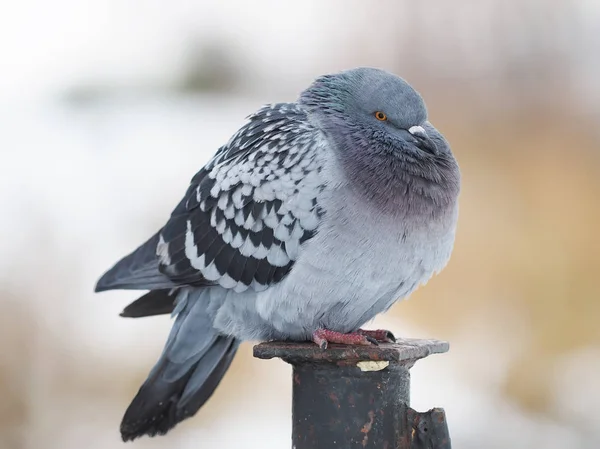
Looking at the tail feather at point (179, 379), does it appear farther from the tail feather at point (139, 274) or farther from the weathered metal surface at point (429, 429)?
the weathered metal surface at point (429, 429)

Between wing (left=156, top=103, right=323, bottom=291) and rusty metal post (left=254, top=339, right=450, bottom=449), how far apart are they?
1.96ft

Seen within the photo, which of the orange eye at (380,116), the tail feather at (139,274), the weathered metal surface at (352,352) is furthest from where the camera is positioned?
the tail feather at (139,274)

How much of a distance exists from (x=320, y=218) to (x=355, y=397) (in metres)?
0.79

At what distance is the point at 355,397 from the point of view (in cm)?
299

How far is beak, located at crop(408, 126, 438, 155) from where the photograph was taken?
3580 millimetres

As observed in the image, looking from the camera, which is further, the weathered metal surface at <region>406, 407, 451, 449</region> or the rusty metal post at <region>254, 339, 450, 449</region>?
the rusty metal post at <region>254, 339, 450, 449</region>

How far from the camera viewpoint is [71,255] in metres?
6.31

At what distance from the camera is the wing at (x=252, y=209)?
351 cm

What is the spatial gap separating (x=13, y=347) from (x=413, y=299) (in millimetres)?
3048

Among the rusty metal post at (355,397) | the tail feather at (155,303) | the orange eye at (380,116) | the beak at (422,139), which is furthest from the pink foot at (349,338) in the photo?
the tail feather at (155,303)

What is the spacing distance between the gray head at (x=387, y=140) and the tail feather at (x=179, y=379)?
114 cm

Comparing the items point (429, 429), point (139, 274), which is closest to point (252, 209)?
point (139, 274)

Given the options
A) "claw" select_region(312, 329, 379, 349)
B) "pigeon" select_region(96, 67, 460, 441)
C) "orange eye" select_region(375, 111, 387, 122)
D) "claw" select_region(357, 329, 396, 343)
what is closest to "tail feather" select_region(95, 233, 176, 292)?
"pigeon" select_region(96, 67, 460, 441)

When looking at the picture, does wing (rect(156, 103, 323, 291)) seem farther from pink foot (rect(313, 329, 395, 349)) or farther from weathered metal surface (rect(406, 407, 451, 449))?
weathered metal surface (rect(406, 407, 451, 449))
